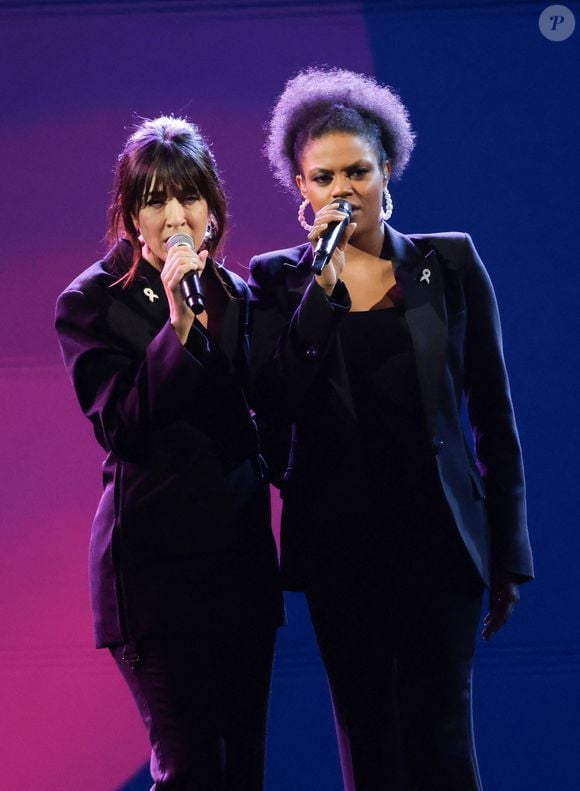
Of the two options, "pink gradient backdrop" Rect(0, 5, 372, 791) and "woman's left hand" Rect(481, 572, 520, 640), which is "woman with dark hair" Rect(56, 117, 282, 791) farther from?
"pink gradient backdrop" Rect(0, 5, 372, 791)

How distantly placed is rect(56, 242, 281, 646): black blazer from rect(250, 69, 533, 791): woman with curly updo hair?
0.34ft

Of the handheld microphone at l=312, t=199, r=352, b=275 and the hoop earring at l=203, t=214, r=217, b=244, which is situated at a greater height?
the hoop earring at l=203, t=214, r=217, b=244

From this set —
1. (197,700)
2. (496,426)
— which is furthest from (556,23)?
(197,700)

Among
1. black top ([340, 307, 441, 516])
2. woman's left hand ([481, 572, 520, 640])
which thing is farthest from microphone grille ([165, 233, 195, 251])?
woman's left hand ([481, 572, 520, 640])

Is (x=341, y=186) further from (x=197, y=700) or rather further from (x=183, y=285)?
(x=197, y=700)

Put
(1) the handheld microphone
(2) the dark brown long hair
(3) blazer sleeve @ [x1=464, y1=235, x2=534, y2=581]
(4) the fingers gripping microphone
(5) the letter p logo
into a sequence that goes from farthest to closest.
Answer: (5) the letter p logo
(3) blazer sleeve @ [x1=464, y1=235, x2=534, y2=581]
(2) the dark brown long hair
(1) the handheld microphone
(4) the fingers gripping microphone

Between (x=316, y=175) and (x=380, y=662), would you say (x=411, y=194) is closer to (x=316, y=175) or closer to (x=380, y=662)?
(x=316, y=175)

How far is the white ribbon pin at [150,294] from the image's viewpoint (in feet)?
5.54

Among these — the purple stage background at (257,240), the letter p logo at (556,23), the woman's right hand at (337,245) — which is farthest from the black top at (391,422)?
the letter p logo at (556,23)

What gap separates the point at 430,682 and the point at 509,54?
4.98ft

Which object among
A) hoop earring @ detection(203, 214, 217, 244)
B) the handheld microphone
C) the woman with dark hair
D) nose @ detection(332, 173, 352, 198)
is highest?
nose @ detection(332, 173, 352, 198)

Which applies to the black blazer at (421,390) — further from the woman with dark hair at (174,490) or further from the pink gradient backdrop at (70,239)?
the pink gradient backdrop at (70,239)

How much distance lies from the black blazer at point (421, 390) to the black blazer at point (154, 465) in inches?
3.5

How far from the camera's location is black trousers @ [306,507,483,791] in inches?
66.9
